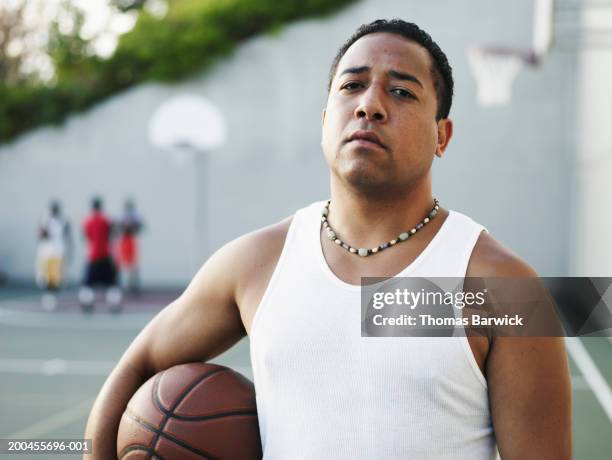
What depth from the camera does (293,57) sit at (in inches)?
515

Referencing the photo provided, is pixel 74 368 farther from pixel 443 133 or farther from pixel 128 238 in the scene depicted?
pixel 443 133

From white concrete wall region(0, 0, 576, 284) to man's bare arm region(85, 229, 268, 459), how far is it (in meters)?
11.1

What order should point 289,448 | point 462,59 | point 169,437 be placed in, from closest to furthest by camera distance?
point 289,448 → point 169,437 → point 462,59

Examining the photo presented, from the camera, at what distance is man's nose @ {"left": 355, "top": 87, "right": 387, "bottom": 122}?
1.41m

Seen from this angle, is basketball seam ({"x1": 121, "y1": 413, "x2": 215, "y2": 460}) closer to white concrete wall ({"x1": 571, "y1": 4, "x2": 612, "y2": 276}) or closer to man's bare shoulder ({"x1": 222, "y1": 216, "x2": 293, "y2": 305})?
man's bare shoulder ({"x1": 222, "y1": 216, "x2": 293, "y2": 305})

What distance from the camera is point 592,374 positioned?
6312 millimetres

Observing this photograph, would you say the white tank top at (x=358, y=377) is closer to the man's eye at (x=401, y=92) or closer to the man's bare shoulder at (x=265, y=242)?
the man's bare shoulder at (x=265, y=242)

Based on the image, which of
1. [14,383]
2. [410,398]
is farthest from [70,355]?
[410,398]

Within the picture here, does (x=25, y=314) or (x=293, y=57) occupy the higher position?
(x=293, y=57)

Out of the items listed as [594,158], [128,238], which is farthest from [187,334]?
[128,238]

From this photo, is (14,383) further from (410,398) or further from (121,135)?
(121,135)

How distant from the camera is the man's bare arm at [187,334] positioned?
1.62 metres

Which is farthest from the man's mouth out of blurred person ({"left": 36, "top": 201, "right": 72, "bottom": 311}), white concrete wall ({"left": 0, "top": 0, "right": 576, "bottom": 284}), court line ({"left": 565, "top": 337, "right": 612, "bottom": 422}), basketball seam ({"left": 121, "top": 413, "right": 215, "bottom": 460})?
white concrete wall ({"left": 0, "top": 0, "right": 576, "bottom": 284})

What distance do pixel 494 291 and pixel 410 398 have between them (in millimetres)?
255
